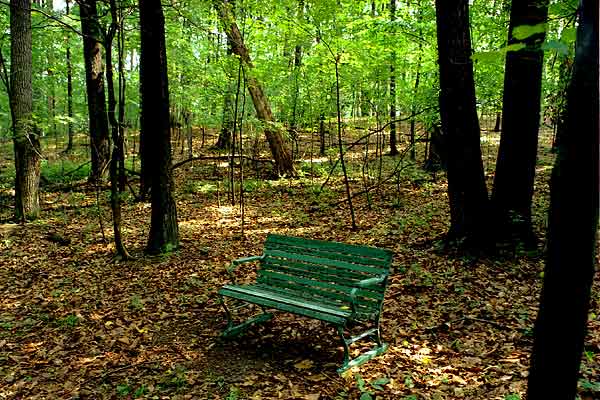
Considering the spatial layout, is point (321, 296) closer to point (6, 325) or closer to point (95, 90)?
point (6, 325)

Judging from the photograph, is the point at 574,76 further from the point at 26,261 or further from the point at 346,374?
the point at 26,261

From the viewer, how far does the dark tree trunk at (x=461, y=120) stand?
5910 millimetres

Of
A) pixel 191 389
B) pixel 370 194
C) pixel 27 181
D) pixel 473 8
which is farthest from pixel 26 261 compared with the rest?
pixel 473 8

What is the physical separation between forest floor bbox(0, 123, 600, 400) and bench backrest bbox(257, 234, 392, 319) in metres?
0.47

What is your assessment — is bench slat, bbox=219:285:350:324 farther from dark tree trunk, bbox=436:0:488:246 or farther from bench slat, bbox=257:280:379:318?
dark tree trunk, bbox=436:0:488:246

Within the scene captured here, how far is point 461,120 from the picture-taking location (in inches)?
236

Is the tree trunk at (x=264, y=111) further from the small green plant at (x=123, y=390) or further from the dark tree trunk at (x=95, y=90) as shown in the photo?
the small green plant at (x=123, y=390)

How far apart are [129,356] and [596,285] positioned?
211 inches

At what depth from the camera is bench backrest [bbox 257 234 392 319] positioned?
421 cm

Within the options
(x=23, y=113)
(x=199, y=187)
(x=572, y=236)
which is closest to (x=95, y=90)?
(x=23, y=113)

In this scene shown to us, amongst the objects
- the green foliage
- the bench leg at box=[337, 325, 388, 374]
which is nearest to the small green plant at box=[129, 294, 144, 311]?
the bench leg at box=[337, 325, 388, 374]

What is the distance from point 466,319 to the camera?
15.1 ft

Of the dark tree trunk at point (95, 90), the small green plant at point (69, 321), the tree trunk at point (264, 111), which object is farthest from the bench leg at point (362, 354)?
the dark tree trunk at point (95, 90)

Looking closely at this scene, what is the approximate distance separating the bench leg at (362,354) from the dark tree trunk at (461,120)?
2760mm
